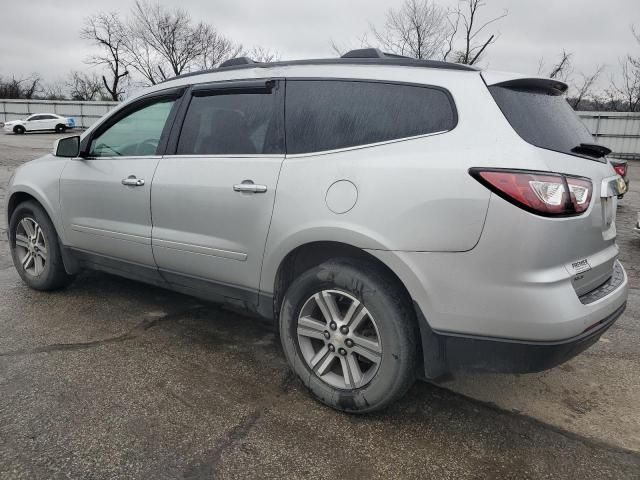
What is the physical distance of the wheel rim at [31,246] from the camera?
4230mm

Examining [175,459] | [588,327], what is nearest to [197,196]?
[175,459]

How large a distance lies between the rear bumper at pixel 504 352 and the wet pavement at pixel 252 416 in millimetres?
422

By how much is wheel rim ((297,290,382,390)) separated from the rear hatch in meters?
0.93

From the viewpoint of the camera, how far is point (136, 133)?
361 cm

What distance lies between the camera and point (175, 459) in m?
2.19

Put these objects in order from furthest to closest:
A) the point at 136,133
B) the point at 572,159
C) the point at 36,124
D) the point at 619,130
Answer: the point at 36,124 < the point at 619,130 < the point at 136,133 < the point at 572,159

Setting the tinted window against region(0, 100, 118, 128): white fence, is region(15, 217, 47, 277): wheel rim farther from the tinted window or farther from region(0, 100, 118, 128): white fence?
region(0, 100, 118, 128): white fence

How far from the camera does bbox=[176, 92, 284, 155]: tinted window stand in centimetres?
285

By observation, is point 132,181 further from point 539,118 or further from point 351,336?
point 539,118

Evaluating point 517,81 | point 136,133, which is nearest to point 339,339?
point 517,81

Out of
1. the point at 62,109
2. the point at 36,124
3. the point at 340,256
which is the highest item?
the point at 62,109

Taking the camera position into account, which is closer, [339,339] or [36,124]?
[339,339]

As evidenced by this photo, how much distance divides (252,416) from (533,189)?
5.49 feet

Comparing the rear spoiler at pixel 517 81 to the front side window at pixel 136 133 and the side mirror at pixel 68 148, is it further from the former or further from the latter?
the side mirror at pixel 68 148
